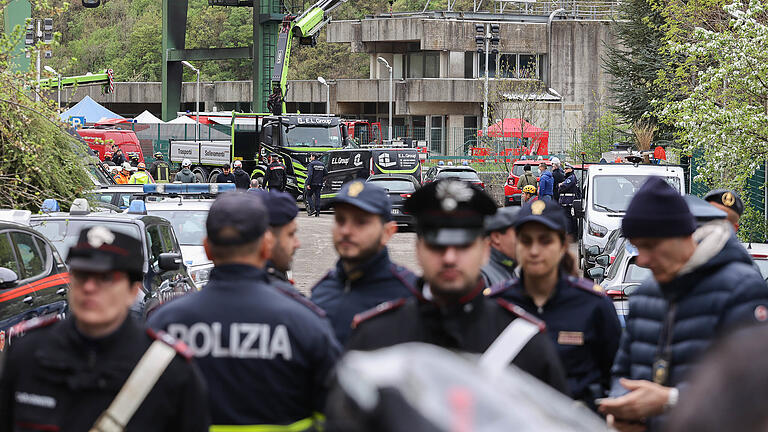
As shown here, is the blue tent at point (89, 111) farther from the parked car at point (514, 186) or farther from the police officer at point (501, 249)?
the police officer at point (501, 249)

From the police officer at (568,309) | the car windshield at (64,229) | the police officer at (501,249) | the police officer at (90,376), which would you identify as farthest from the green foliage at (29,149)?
the police officer at (90,376)

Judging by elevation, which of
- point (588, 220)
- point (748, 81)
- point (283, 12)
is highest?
point (283, 12)

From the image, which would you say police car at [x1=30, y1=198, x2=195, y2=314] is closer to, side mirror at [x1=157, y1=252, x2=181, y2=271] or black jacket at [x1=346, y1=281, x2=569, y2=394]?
side mirror at [x1=157, y1=252, x2=181, y2=271]

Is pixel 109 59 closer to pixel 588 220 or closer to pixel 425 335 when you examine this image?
pixel 588 220

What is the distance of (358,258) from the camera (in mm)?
4613

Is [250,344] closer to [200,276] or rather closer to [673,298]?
[673,298]

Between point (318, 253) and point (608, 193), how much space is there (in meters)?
6.63

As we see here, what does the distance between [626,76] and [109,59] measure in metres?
70.6

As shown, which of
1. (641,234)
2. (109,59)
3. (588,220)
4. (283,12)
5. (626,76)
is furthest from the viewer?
(109,59)

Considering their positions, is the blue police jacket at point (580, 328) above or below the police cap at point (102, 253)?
below

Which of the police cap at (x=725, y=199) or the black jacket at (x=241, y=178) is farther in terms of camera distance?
the black jacket at (x=241, y=178)

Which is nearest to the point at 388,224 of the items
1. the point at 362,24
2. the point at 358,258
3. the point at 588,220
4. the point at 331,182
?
the point at 358,258

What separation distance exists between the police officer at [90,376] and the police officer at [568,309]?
1803 millimetres

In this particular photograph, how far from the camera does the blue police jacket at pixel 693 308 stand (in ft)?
13.1
